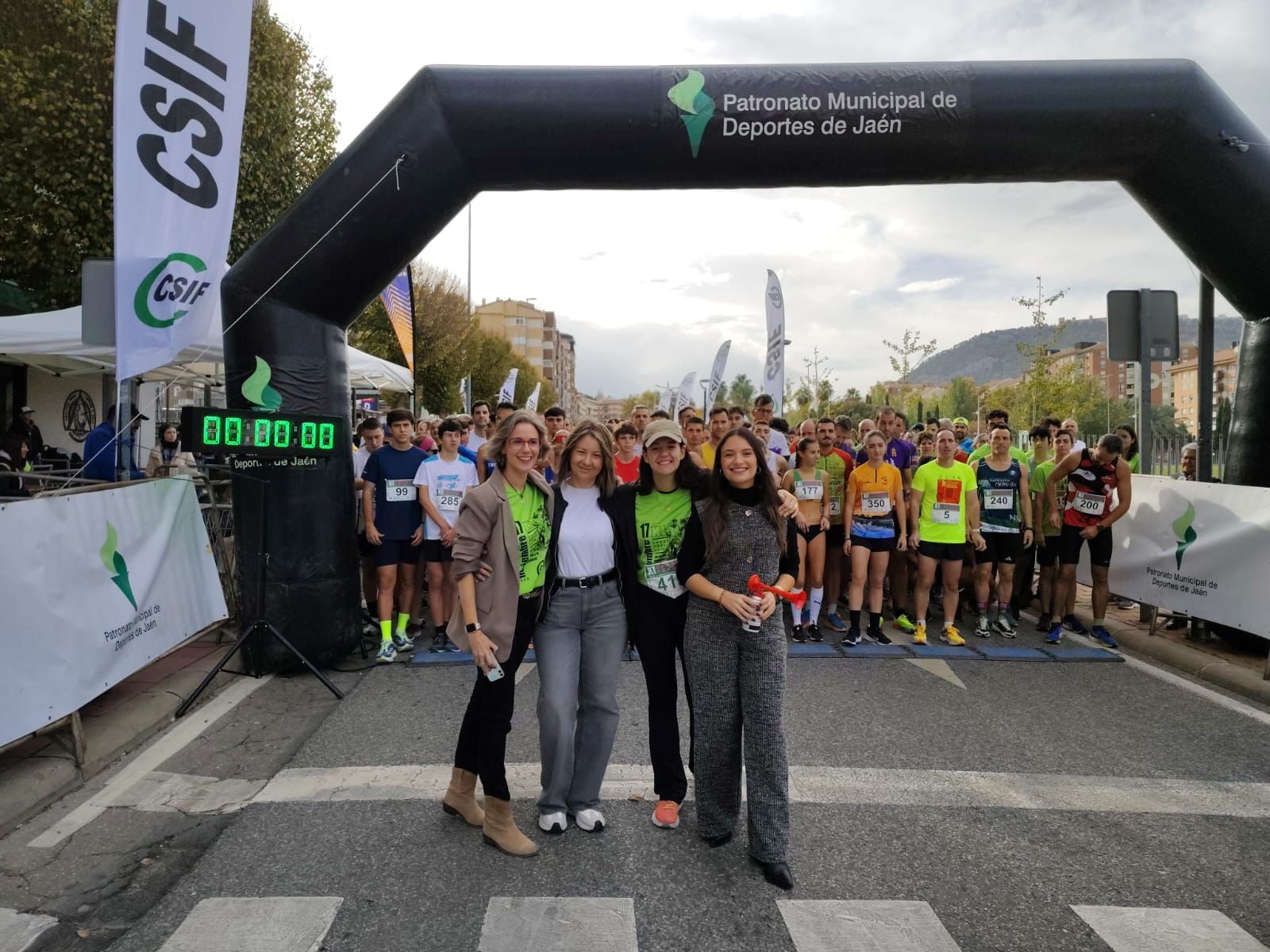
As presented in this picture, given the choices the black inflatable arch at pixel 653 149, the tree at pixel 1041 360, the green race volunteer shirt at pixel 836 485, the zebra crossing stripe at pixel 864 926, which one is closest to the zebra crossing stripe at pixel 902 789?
the zebra crossing stripe at pixel 864 926

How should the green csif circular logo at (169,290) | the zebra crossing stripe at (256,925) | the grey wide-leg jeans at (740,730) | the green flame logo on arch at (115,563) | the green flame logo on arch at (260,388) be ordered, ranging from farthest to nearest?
the green flame logo on arch at (260,388)
the green csif circular logo at (169,290)
the green flame logo on arch at (115,563)
the grey wide-leg jeans at (740,730)
the zebra crossing stripe at (256,925)

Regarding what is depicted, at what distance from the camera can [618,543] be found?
11.8 ft

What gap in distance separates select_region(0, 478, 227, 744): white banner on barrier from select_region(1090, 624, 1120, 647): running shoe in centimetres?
771

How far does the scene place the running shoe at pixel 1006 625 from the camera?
291 inches

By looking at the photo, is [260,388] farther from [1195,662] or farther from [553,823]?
[1195,662]

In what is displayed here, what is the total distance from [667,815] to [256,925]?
1.72m

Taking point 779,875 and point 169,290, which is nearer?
point 779,875

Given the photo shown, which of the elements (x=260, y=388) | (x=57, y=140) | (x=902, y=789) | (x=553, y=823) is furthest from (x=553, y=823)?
(x=57, y=140)

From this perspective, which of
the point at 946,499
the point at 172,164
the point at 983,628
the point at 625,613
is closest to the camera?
the point at 625,613

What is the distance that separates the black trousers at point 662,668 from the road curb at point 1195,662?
183 inches

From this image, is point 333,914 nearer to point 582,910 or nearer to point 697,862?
point 582,910

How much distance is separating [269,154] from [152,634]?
13340mm

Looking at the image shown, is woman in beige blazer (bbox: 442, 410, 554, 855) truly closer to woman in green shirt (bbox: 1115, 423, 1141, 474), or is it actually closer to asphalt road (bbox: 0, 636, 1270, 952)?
asphalt road (bbox: 0, 636, 1270, 952)

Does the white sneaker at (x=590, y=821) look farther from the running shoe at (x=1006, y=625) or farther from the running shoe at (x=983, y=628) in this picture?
the running shoe at (x=1006, y=625)
